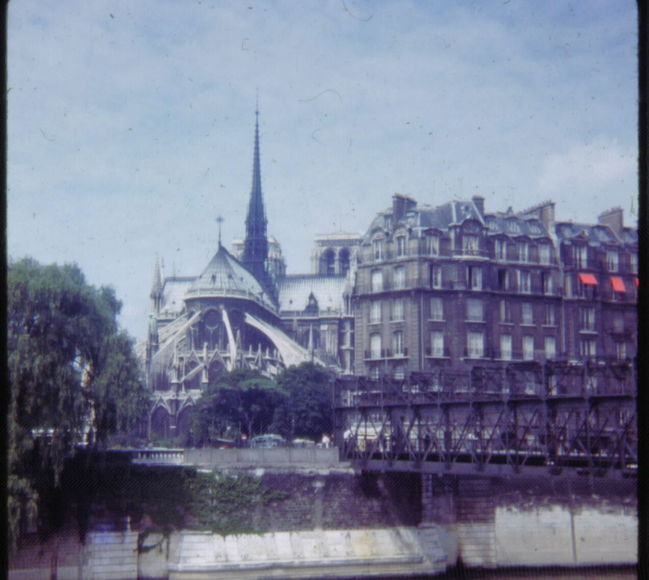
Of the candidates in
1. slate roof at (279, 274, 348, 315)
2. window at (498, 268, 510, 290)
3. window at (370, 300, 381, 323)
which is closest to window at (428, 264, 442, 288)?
window at (370, 300, 381, 323)

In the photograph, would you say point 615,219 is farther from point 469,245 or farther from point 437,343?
point 437,343

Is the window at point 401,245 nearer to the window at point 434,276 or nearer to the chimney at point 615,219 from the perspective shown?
the window at point 434,276

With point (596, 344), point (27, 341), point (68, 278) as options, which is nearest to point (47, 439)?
point (27, 341)

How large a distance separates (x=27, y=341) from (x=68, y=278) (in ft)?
10.3

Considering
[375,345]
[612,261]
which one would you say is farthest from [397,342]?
[612,261]

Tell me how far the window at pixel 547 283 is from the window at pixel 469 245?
5.13 m

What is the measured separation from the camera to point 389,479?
39.7 meters

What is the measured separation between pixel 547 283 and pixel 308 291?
5236cm

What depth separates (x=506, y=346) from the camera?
2295 inches

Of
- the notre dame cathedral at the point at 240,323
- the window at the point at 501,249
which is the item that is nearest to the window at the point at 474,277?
the window at the point at 501,249

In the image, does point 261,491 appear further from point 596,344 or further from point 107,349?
point 596,344

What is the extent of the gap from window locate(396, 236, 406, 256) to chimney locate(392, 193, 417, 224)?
147 centimetres

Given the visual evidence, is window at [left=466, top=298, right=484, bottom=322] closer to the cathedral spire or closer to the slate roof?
the slate roof

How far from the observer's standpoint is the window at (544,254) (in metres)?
59.6
